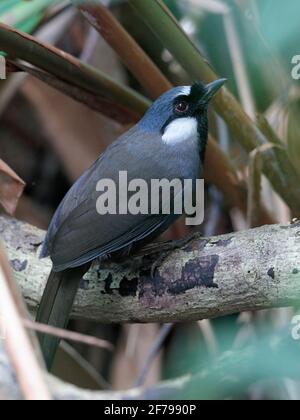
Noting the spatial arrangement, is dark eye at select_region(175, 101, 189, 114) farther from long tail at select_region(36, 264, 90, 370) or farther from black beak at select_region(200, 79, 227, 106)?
long tail at select_region(36, 264, 90, 370)

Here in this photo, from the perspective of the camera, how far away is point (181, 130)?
7.52 feet

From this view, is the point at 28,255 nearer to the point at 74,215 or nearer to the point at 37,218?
the point at 74,215

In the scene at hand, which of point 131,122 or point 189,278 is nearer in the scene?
point 189,278

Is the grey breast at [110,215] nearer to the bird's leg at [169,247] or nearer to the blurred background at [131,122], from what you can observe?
the bird's leg at [169,247]

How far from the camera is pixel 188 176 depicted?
2.15 m

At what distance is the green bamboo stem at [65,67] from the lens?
202 cm

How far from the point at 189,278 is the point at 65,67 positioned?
2.59ft

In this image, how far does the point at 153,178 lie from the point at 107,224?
0.20 meters

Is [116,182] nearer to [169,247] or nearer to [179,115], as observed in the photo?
[169,247]

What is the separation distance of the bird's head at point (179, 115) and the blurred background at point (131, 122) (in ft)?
0.59

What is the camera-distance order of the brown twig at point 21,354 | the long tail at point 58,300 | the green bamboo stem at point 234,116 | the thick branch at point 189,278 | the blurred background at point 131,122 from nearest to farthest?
the brown twig at point 21,354, the thick branch at point 189,278, the long tail at point 58,300, the green bamboo stem at point 234,116, the blurred background at point 131,122

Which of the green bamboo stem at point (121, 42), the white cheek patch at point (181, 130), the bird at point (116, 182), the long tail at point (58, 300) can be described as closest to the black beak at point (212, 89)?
the bird at point (116, 182)

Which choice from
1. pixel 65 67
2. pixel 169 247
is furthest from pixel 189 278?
pixel 65 67

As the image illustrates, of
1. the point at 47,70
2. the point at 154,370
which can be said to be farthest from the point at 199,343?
the point at 47,70
